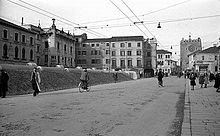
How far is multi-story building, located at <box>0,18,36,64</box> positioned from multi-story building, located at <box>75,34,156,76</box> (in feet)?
125

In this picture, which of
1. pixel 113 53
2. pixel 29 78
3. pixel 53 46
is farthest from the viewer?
pixel 113 53

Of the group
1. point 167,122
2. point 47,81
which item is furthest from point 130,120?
point 47,81

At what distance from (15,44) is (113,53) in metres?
48.8

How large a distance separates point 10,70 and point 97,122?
16172mm

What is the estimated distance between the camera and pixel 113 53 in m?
90.8

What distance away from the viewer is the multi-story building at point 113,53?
88.8 metres

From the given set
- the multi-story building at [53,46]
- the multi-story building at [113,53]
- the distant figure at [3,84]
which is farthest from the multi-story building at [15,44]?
the multi-story building at [113,53]

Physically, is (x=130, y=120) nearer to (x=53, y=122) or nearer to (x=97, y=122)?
(x=97, y=122)

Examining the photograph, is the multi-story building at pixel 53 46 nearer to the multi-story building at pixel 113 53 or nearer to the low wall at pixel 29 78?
the multi-story building at pixel 113 53

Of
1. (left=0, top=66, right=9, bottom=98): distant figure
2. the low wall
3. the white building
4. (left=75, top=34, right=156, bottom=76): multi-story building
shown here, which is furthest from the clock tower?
(left=0, top=66, right=9, bottom=98): distant figure

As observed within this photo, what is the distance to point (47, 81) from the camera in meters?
25.0

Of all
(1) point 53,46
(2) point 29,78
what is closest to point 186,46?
(1) point 53,46

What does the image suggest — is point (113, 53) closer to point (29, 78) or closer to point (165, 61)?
point (165, 61)

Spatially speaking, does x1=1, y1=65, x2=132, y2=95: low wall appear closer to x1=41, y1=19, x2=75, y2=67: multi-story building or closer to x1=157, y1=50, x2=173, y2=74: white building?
x1=41, y1=19, x2=75, y2=67: multi-story building
